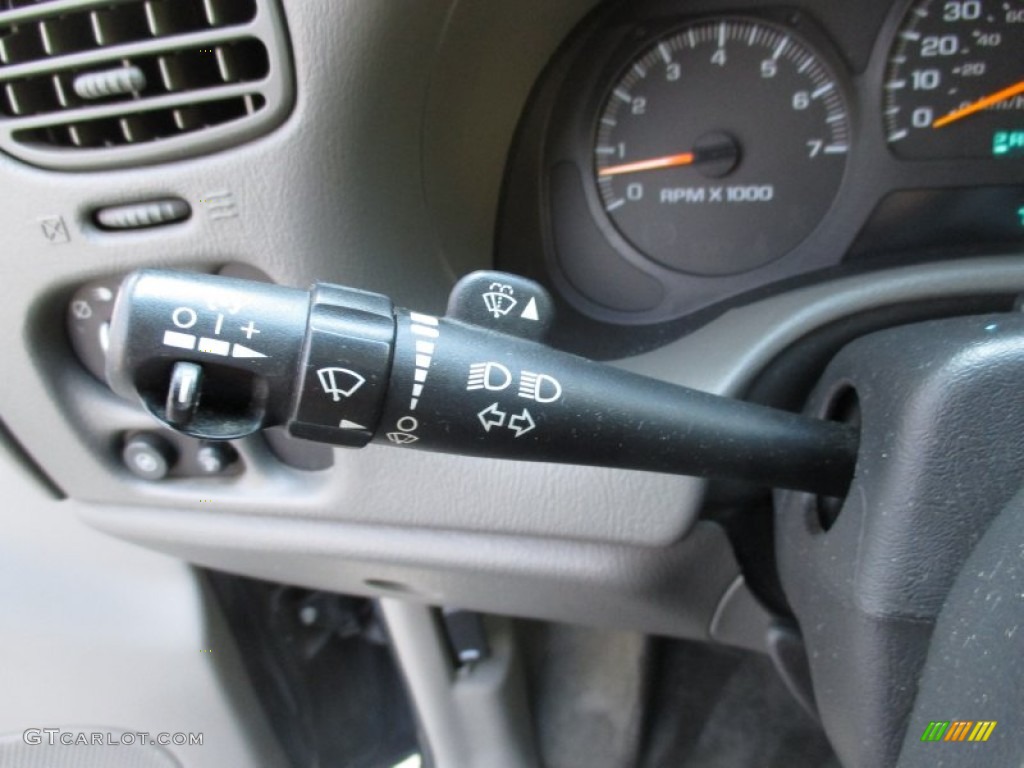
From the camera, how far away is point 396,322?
1.57ft

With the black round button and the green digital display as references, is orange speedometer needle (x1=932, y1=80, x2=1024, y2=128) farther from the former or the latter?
the black round button

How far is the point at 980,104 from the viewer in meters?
0.86

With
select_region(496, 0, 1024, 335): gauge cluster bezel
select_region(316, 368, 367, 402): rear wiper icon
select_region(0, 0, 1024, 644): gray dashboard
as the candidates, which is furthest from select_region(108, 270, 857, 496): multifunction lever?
select_region(496, 0, 1024, 335): gauge cluster bezel

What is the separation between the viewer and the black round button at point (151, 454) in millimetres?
954

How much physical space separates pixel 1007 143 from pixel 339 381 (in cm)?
71

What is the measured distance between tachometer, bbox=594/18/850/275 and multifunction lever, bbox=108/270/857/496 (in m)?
0.39

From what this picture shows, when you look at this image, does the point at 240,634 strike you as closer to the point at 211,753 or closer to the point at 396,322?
the point at 211,753

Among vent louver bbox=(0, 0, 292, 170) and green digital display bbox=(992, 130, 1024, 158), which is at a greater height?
vent louver bbox=(0, 0, 292, 170)

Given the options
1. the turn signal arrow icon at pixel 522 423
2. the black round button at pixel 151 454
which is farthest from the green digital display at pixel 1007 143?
the black round button at pixel 151 454

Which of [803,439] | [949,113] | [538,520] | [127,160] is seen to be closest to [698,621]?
[538,520]

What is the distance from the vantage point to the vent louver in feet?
2.43

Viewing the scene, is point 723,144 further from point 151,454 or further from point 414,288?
point 151,454

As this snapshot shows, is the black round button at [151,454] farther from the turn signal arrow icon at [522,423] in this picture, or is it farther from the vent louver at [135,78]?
the turn signal arrow icon at [522,423]

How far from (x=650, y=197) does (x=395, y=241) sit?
0.92 feet
